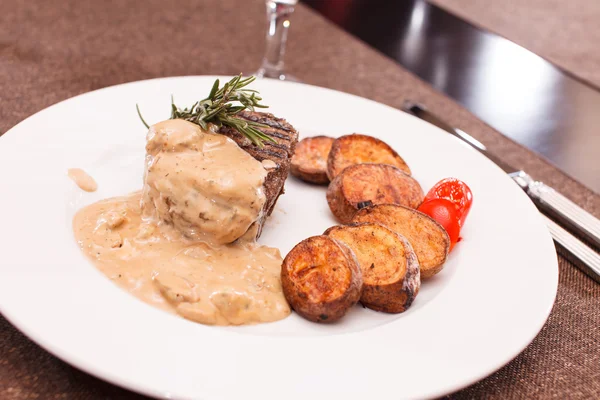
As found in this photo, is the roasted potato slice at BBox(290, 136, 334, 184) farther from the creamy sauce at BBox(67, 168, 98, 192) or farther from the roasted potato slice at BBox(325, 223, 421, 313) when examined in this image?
the creamy sauce at BBox(67, 168, 98, 192)

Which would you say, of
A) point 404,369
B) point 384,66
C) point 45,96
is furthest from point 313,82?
point 404,369

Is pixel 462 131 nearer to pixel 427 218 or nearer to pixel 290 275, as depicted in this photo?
pixel 427 218

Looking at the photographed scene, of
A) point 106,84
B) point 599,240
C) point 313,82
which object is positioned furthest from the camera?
point 313,82

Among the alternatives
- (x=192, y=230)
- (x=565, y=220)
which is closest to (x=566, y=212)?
(x=565, y=220)

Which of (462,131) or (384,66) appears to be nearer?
(462,131)

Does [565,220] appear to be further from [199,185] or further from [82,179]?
[82,179]

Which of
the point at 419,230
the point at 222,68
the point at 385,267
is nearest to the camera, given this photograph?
the point at 385,267

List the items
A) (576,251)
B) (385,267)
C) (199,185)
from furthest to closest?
(576,251), (199,185), (385,267)

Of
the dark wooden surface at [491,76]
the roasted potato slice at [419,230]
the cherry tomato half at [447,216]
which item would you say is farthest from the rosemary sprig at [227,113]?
the dark wooden surface at [491,76]
